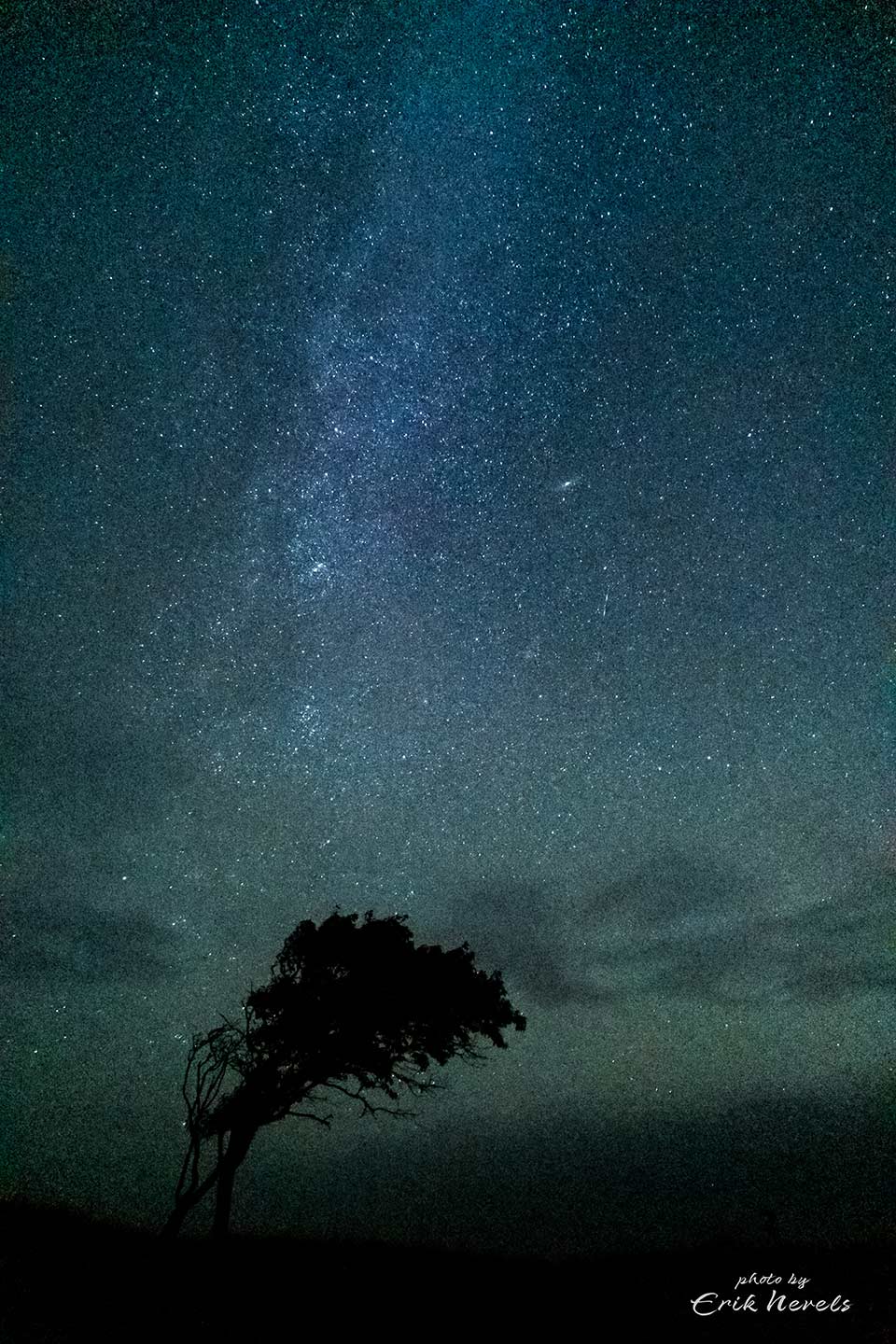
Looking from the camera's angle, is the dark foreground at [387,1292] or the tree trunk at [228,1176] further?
the tree trunk at [228,1176]

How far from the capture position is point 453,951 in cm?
2519

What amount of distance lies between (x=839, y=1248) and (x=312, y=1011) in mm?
14867

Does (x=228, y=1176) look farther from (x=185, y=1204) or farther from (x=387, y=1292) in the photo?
(x=387, y=1292)

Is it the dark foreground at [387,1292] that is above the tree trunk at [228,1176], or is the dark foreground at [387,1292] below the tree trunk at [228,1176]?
below

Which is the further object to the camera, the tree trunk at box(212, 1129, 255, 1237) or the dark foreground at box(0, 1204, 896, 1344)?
the tree trunk at box(212, 1129, 255, 1237)

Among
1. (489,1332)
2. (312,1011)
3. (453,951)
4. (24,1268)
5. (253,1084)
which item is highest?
(453,951)

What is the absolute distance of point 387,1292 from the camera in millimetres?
17422

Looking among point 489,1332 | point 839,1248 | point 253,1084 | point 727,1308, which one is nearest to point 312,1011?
point 253,1084

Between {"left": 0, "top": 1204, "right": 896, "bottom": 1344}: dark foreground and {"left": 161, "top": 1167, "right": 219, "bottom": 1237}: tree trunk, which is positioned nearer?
{"left": 0, "top": 1204, "right": 896, "bottom": 1344}: dark foreground

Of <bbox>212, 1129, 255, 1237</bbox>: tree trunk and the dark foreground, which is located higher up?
<bbox>212, 1129, 255, 1237</bbox>: tree trunk

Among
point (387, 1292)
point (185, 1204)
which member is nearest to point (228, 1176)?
point (185, 1204)

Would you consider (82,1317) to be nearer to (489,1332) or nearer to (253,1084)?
(489,1332)

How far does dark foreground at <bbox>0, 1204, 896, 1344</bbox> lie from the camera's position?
13.6 meters

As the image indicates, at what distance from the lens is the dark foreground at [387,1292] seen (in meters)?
13.6
